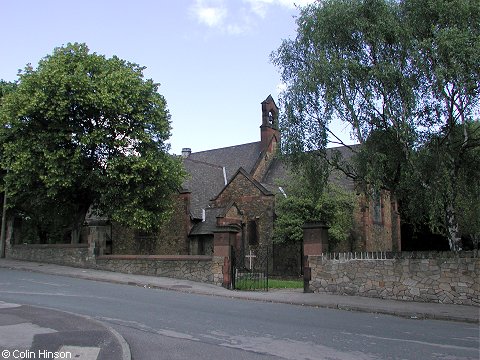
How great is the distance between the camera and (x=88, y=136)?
2519 centimetres

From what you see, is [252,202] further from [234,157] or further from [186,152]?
[186,152]

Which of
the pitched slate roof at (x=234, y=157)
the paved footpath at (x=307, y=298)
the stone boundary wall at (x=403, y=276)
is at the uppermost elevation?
the pitched slate roof at (x=234, y=157)

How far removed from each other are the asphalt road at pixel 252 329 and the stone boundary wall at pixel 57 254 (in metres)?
10.6

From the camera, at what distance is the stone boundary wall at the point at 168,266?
21.5m

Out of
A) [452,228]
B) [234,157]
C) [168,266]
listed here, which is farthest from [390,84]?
[234,157]

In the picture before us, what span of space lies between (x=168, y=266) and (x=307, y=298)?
841 centimetres

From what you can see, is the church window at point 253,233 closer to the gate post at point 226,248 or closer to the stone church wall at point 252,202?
the stone church wall at point 252,202

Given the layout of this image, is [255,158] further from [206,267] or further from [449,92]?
[449,92]

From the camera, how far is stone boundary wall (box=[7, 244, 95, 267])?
26.7 meters

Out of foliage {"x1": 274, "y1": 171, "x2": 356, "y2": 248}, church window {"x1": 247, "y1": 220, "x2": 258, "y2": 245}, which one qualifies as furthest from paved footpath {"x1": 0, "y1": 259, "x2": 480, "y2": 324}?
church window {"x1": 247, "y1": 220, "x2": 258, "y2": 245}

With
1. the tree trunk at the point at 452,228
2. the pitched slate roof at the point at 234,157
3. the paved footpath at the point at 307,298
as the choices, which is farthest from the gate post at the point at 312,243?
the pitched slate roof at the point at 234,157

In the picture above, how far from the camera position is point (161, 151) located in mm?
28703

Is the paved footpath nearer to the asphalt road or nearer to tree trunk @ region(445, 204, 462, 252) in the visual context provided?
the asphalt road

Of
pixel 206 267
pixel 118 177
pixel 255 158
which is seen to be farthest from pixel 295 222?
pixel 255 158
